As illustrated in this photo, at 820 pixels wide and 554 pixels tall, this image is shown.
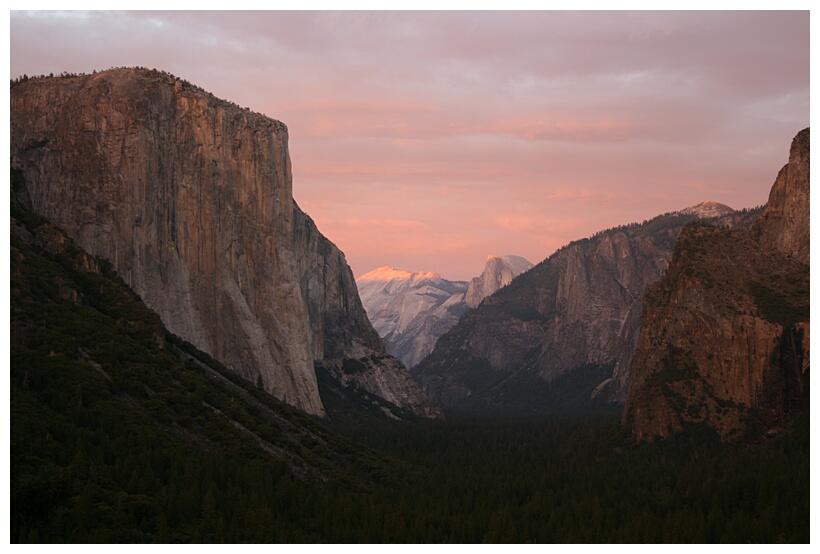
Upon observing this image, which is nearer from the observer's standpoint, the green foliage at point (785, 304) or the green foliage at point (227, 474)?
the green foliage at point (227, 474)

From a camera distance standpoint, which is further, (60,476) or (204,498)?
(204,498)

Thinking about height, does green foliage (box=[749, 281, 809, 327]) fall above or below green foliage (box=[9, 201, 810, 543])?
above

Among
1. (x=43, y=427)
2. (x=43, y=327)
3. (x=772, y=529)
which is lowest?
(x=772, y=529)

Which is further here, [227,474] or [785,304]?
[785,304]

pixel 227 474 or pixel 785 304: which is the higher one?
pixel 785 304

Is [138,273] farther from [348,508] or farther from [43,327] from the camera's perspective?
[348,508]

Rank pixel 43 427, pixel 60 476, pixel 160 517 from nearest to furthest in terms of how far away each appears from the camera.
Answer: pixel 60 476
pixel 160 517
pixel 43 427

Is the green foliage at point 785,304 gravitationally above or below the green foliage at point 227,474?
above

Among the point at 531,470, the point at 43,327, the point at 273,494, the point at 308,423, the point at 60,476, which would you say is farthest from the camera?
the point at 531,470

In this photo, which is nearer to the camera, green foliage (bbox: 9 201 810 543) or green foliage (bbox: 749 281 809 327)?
green foliage (bbox: 9 201 810 543)

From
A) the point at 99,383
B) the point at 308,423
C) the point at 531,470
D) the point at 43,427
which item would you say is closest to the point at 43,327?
the point at 99,383

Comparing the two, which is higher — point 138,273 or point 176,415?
point 138,273
